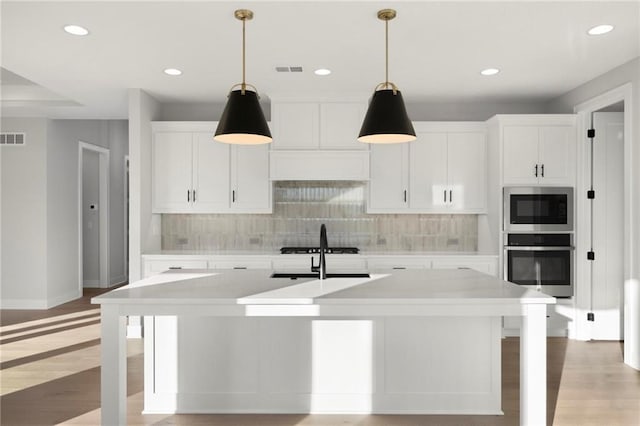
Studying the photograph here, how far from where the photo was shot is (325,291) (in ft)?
8.41

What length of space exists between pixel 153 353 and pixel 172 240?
2.88m

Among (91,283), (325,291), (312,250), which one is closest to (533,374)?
(325,291)

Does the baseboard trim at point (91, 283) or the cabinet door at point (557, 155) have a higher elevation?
the cabinet door at point (557, 155)

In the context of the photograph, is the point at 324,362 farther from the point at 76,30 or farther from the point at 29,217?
the point at 29,217

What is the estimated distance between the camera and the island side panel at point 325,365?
2980mm

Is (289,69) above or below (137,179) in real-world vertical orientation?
above

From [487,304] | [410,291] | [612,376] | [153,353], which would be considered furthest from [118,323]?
[612,376]

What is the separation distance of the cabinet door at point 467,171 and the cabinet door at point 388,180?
1.67 feet

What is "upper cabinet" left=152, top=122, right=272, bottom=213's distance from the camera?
5383 millimetres

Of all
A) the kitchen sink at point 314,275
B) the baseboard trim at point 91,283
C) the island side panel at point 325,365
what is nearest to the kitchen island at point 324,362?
the island side panel at point 325,365

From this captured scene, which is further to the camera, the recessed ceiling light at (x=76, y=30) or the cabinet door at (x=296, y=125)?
the cabinet door at (x=296, y=125)

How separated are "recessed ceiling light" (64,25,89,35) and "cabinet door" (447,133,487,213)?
12.0ft

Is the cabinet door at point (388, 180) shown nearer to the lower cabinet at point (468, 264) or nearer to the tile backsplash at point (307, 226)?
the tile backsplash at point (307, 226)

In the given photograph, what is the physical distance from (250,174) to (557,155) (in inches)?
128
